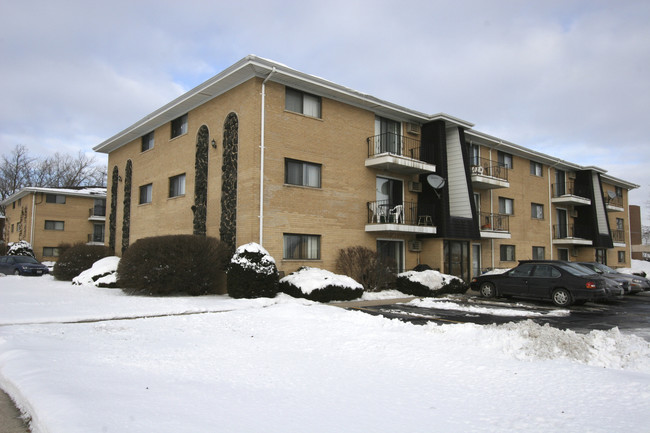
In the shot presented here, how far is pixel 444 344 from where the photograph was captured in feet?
27.2

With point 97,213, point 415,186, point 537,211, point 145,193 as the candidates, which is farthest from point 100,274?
point 537,211

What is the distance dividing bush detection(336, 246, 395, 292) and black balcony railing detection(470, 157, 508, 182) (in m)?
9.02

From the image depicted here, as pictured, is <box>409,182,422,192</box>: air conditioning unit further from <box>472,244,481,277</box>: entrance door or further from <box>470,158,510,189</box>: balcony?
<box>472,244,481,277</box>: entrance door

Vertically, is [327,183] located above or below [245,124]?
below

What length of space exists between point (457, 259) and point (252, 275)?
11696 mm

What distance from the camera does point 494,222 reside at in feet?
88.1

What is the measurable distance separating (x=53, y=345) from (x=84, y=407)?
151 inches

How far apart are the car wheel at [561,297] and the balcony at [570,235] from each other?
1736 centimetres

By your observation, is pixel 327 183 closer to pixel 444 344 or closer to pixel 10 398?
pixel 444 344

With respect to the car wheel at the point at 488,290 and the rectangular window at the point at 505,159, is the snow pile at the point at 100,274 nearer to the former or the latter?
the car wheel at the point at 488,290

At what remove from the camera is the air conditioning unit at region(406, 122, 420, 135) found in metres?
22.3

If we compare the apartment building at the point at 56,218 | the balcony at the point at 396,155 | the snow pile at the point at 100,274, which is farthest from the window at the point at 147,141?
the apartment building at the point at 56,218

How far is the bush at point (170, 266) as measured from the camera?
15.4 meters

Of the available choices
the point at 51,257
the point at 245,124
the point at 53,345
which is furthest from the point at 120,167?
the point at 53,345
